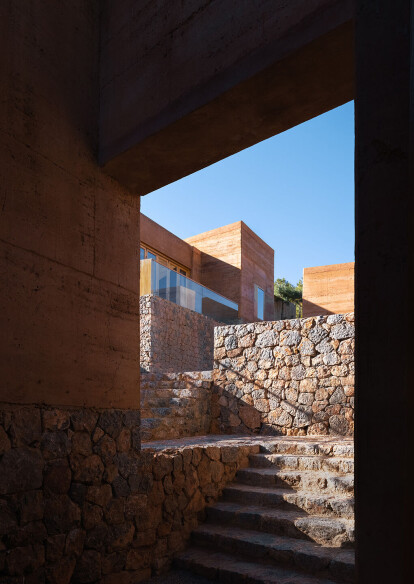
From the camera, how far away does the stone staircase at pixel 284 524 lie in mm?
3816

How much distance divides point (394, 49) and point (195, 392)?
6.12 m

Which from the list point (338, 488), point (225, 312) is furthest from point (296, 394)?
point (225, 312)

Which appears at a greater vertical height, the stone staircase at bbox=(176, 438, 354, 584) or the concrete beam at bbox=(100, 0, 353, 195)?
the concrete beam at bbox=(100, 0, 353, 195)

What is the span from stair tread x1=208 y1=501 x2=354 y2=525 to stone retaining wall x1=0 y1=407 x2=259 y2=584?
1.34ft

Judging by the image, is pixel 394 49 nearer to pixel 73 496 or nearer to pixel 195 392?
pixel 73 496

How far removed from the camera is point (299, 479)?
16.0 feet

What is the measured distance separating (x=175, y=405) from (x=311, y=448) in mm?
2110

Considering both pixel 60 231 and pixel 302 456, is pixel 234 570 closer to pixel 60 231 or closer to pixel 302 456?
pixel 302 456

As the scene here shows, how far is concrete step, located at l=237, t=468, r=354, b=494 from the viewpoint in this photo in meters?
4.61

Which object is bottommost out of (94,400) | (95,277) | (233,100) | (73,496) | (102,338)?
(73,496)

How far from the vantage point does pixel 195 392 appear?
23.9 ft

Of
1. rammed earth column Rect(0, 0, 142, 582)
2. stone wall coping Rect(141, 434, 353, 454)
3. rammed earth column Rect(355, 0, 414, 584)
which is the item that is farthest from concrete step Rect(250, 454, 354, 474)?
rammed earth column Rect(355, 0, 414, 584)

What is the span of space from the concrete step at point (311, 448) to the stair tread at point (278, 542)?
4.16 feet

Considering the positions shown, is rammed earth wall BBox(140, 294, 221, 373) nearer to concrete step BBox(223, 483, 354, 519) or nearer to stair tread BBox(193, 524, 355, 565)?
concrete step BBox(223, 483, 354, 519)
